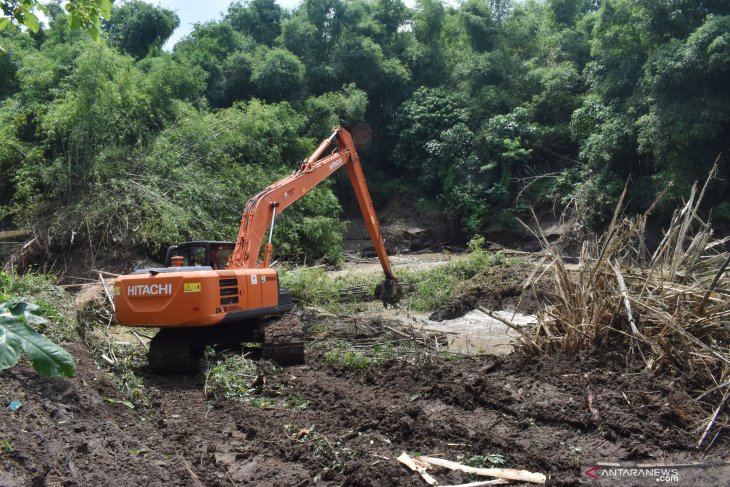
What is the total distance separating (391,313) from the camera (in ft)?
41.5

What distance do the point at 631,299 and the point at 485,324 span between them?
5.98 m

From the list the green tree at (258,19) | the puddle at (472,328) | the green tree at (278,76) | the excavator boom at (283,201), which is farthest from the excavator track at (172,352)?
the green tree at (258,19)

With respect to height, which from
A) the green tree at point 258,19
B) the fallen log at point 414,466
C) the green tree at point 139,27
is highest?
the green tree at point 258,19

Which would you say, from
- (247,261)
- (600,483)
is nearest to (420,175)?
(247,261)

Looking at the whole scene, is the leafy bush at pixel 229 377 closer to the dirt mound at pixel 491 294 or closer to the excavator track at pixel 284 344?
the excavator track at pixel 284 344

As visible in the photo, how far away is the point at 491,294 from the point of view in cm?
1289

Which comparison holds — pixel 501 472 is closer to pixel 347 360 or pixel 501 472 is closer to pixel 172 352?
pixel 347 360

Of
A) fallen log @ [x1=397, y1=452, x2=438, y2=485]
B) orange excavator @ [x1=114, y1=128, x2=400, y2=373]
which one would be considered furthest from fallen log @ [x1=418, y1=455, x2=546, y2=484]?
orange excavator @ [x1=114, y1=128, x2=400, y2=373]

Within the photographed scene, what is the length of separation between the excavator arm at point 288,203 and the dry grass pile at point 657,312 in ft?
12.2

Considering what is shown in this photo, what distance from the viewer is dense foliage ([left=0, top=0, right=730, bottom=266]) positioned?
15828mm

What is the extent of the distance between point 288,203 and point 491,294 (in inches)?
195

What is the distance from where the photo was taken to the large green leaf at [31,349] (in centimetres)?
169

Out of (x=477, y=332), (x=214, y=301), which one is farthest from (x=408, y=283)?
(x=214, y=301)

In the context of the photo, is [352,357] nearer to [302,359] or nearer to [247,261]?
[302,359]
